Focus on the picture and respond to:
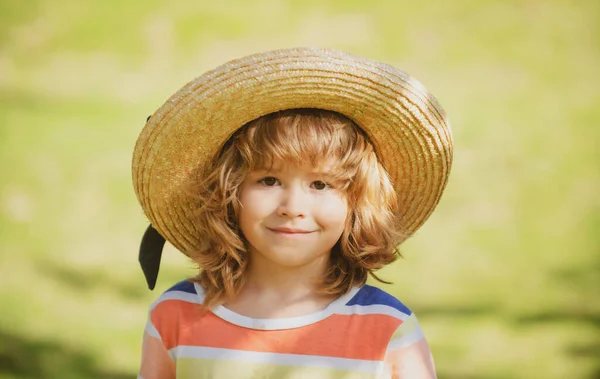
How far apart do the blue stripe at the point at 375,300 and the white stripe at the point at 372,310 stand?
0.01 metres

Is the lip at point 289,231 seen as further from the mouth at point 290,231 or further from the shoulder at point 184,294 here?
the shoulder at point 184,294

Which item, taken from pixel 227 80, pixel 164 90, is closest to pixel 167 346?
pixel 227 80

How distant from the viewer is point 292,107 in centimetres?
204

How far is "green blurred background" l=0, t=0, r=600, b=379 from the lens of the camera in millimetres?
4047

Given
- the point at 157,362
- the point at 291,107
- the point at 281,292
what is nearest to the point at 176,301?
the point at 157,362

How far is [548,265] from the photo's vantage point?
16.2 feet

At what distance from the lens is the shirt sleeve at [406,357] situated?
204 cm

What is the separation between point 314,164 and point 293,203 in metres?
0.12

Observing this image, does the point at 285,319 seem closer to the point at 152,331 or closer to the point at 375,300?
the point at 375,300

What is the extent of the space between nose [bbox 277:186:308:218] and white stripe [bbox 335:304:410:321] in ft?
0.98

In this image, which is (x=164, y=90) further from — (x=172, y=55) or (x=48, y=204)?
(x=48, y=204)

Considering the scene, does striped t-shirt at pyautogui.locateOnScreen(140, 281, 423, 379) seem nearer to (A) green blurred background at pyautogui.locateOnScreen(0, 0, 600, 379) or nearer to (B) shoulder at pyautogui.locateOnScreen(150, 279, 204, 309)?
(B) shoulder at pyautogui.locateOnScreen(150, 279, 204, 309)

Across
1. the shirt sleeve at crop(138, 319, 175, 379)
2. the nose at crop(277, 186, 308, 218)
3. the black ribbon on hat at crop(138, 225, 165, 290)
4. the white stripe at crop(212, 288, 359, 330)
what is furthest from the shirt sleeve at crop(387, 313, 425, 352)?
the black ribbon on hat at crop(138, 225, 165, 290)

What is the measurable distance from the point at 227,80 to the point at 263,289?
1.96ft
